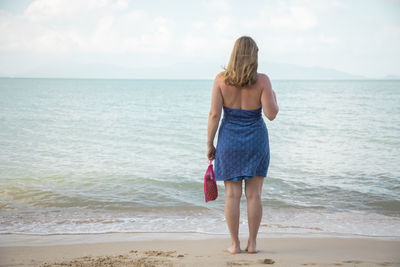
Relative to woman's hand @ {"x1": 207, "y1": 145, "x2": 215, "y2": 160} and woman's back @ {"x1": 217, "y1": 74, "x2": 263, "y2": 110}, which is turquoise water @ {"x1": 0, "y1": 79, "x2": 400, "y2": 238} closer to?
woman's hand @ {"x1": 207, "y1": 145, "x2": 215, "y2": 160}

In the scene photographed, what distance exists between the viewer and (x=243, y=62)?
3014 mm

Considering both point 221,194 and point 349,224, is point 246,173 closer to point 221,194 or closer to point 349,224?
point 349,224

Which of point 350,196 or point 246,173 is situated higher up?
point 246,173

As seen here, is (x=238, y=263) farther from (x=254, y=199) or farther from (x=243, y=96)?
(x=243, y=96)

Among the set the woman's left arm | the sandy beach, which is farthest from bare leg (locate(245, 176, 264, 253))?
the woman's left arm

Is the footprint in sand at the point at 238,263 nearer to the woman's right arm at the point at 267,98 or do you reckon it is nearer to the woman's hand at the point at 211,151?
the woman's hand at the point at 211,151

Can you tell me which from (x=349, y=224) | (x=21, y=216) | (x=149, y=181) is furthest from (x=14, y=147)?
(x=349, y=224)

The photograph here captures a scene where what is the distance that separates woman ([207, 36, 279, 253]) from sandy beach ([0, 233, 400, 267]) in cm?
38

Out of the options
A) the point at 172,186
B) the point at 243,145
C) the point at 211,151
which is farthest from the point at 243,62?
the point at 172,186

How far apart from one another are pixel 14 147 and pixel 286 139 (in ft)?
28.0

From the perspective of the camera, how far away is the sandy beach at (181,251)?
3.17 m

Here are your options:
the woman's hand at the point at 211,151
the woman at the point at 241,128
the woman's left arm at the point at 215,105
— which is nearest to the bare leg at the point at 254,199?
the woman at the point at 241,128

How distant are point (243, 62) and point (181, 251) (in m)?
1.81

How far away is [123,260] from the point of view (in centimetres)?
323
